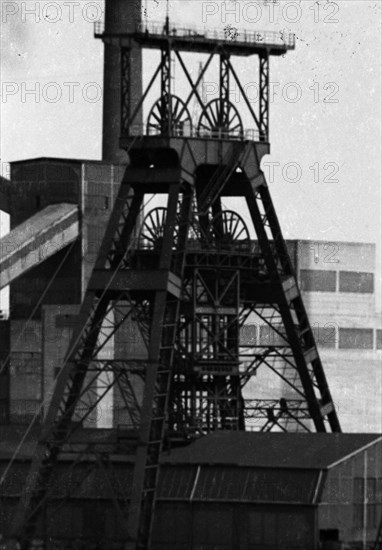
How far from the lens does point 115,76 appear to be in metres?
81.9

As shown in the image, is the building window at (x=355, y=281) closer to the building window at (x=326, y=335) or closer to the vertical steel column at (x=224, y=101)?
the building window at (x=326, y=335)

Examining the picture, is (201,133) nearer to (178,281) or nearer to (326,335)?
(178,281)

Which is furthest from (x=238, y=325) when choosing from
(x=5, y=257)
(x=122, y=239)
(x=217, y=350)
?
(x=5, y=257)

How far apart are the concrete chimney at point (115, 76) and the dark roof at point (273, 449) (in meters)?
28.1

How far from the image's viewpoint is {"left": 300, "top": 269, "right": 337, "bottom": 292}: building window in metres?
95.2

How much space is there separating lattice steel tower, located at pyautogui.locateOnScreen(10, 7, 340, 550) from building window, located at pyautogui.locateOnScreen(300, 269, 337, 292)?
3541 cm

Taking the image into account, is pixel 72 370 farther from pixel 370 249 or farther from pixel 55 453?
pixel 370 249

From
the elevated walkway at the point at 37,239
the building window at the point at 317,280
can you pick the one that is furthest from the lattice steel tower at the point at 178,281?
the building window at the point at 317,280

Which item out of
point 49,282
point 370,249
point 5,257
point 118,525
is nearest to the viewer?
point 118,525

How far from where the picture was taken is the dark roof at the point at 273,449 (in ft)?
170

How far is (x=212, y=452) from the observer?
2094 inches

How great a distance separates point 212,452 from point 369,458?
3.91 m

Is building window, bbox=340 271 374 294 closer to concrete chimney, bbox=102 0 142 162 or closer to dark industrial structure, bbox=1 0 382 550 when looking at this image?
concrete chimney, bbox=102 0 142 162

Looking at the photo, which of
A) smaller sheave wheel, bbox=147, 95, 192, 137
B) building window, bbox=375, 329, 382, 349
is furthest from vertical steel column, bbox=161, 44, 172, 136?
building window, bbox=375, 329, 382, 349
